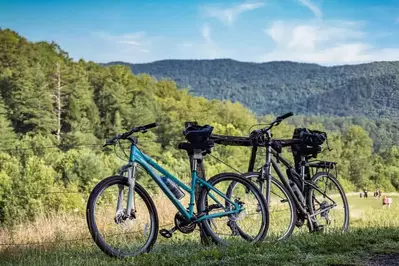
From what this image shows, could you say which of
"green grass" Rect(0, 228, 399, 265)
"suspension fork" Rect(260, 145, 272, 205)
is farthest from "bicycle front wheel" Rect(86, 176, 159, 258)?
"suspension fork" Rect(260, 145, 272, 205)

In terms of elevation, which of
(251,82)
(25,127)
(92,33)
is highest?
(92,33)

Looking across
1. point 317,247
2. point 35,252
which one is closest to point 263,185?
point 317,247

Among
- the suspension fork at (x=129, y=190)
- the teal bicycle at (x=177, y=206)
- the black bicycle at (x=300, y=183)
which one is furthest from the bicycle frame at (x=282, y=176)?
the suspension fork at (x=129, y=190)

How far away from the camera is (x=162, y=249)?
5012 mm

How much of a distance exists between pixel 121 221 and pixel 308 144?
97.0 inches

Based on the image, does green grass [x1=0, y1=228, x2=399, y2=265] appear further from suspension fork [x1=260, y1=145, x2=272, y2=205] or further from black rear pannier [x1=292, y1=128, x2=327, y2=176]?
black rear pannier [x1=292, y1=128, x2=327, y2=176]

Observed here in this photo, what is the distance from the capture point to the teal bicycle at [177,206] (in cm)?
457

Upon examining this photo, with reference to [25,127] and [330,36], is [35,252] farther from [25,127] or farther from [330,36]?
[330,36]

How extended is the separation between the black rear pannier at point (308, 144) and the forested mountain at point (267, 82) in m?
86.2

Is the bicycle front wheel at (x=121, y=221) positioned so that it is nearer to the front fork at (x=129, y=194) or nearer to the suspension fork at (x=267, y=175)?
the front fork at (x=129, y=194)

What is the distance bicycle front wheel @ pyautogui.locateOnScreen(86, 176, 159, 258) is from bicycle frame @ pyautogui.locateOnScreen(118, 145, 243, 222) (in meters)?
0.07

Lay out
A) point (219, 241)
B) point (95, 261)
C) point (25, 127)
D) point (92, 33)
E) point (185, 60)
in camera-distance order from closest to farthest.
Result: point (95, 261) → point (219, 241) → point (25, 127) → point (92, 33) → point (185, 60)

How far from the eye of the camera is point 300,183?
5895 millimetres

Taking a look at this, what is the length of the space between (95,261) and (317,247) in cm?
185
